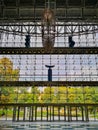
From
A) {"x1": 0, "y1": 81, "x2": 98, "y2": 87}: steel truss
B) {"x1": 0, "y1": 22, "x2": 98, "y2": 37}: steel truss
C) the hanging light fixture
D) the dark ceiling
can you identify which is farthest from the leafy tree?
the hanging light fixture

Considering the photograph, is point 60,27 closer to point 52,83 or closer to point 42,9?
point 42,9

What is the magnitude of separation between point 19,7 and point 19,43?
199 inches

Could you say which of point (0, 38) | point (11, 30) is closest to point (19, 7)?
point (11, 30)

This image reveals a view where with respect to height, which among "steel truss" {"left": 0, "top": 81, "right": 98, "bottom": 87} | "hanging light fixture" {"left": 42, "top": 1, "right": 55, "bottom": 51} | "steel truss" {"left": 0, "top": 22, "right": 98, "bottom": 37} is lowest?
"steel truss" {"left": 0, "top": 81, "right": 98, "bottom": 87}

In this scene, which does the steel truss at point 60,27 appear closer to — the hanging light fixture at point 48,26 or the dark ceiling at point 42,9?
the dark ceiling at point 42,9

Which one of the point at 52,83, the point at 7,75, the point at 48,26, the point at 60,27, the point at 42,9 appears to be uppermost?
the point at 42,9

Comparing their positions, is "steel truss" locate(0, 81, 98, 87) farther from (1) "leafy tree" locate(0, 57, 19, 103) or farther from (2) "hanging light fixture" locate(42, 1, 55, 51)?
(2) "hanging light fixture" locate(42, 1, 55, 51)

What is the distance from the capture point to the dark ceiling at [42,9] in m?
22.6

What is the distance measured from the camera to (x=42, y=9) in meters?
23.8

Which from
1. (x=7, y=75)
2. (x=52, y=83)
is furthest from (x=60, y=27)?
(x=7, y=75)

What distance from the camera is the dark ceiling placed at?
74.2 feet

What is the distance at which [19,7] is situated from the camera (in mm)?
23062

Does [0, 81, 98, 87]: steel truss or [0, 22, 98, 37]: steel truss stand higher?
[0, 22, 98, 37]: steel truss

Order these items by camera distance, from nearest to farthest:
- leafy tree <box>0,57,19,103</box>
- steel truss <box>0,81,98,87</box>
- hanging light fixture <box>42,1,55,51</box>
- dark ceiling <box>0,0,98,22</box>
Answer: hanging light fixture <box>42,1,55,51</box> < dark ceiling <box>0,0,98,22</box> < steel truss <box>0,81,98,87</box> < leafy tree <box>0,57,19,103</box>
